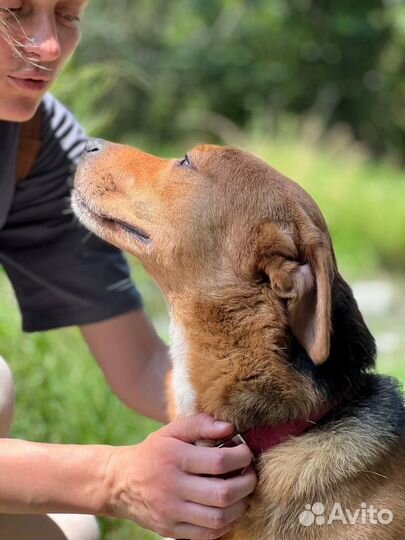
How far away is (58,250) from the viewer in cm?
303

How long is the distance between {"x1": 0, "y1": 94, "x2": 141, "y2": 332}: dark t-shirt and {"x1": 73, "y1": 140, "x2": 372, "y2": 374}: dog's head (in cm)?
51

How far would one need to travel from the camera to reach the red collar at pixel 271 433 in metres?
2.18

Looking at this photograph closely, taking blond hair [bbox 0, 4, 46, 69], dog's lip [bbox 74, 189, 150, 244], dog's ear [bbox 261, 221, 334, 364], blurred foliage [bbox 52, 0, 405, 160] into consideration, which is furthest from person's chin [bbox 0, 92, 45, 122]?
blurred foliage [bbox 52, 0, 405, 160]

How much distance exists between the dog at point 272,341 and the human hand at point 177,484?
0.44ft

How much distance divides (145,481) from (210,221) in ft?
2.34

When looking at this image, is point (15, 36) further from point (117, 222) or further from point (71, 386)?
point (71, 386)

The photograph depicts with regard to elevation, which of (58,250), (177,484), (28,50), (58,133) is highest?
(28,50)

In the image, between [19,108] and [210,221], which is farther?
[19,108]

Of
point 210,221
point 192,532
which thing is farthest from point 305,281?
point 192,532

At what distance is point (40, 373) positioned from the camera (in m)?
3.94

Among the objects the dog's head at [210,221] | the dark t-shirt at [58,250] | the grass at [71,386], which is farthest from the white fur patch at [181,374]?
→ the grass at [71,386]

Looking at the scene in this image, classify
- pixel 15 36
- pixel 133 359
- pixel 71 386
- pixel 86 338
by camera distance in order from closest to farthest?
1. pixel 15 36
2. pixel 133 359
3. pixel 86 338
4. pixel 71 386

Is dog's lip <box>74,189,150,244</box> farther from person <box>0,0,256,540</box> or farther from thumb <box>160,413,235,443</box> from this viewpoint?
thumb <box>160,413,235,443</box>

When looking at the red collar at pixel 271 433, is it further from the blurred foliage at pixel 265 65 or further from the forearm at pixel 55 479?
the blurred foliage at pixel 265 65
